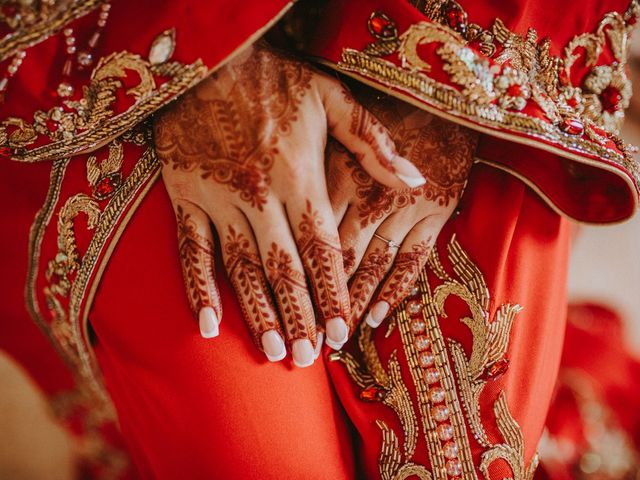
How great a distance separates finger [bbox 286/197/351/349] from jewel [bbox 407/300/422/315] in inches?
3.3

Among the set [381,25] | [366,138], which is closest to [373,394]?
[366,138]

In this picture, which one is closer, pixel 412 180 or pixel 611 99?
pixel 412 180

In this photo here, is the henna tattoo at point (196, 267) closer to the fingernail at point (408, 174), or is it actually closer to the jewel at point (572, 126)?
the fingernail at point (408, 174)

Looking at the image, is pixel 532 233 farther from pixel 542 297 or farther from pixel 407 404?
pixel 407 404

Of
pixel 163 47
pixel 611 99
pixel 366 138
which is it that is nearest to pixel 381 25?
pixel 366 138

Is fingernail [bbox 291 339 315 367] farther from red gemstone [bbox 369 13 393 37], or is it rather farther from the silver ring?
red gemstone [bbox 369 13 393 37]

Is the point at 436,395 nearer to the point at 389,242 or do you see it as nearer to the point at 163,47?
the point at 389,242

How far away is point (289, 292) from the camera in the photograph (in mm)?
563

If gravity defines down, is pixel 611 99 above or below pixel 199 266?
above

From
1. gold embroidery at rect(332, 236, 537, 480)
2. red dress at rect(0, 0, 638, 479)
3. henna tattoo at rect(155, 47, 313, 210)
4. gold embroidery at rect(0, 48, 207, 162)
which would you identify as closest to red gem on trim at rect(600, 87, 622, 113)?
red dress at rect(0, 0, 638, 479)

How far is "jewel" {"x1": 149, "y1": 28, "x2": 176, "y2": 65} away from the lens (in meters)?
0.54

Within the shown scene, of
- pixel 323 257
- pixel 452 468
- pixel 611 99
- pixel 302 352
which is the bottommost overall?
pixel 452 468

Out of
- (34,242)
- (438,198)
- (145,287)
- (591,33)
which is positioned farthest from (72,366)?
(591,33)

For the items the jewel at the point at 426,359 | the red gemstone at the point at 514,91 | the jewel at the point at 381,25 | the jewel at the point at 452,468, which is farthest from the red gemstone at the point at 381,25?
the jewel at the point at 452,468
